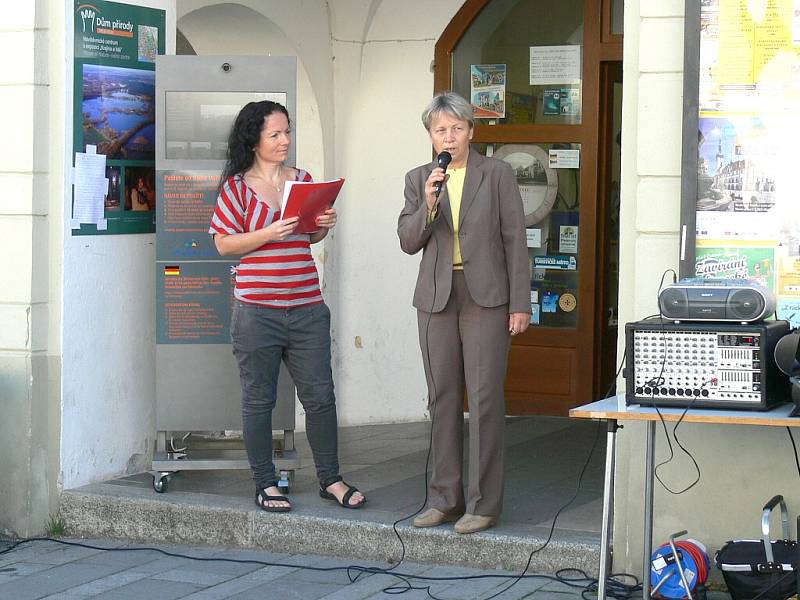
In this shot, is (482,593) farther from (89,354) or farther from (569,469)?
(89,354)

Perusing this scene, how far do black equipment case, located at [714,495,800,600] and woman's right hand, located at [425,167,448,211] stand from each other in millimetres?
1714

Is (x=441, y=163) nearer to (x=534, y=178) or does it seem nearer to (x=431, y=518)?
(x=431, y=518)

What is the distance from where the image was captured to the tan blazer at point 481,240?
543cm

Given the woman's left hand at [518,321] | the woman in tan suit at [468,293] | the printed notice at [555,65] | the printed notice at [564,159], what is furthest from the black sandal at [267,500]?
the printed notice at [555,65]

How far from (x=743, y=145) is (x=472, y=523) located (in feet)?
6.18

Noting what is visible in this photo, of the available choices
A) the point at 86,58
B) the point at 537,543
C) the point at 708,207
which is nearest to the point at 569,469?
the point at 537,543

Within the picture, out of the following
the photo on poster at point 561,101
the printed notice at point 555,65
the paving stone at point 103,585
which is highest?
the printed notice at point 555,65

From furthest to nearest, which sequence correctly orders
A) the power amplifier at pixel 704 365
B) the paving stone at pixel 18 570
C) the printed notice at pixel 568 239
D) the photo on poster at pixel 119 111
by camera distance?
the printed notice at pixel 568 239
the photo on poster at pixel 119 111
the paving stone at pixel 18 570
the power amplifier at pixel 704 365

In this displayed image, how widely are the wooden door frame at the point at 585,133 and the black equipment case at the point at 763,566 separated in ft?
11.8

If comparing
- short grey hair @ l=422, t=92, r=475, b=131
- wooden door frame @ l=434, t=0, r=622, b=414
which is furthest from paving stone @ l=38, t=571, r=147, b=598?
wooden door frame @ l=434, t=0, r=622, b=414

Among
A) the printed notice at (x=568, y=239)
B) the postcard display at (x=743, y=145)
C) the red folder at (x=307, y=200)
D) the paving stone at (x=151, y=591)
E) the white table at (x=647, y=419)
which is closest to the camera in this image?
the white table at (x=647, y=419)

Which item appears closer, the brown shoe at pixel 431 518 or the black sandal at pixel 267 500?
the brown shoe at pixel 431 518

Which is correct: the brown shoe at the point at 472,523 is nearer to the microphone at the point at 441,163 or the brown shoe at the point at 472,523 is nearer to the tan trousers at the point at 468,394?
the tan trousers at the point at 468,394

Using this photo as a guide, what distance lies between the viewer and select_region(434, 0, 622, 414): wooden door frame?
27.0 ft
